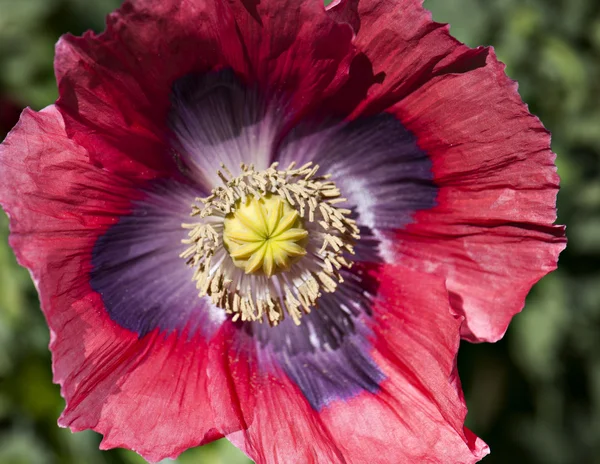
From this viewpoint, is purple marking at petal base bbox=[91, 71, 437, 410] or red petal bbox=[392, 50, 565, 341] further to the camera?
purple marking at petal base bbox=[91, 71, 437, 410]

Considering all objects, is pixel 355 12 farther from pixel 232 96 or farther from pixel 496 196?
pixel 496 196

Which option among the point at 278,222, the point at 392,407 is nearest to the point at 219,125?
the point at 278,222

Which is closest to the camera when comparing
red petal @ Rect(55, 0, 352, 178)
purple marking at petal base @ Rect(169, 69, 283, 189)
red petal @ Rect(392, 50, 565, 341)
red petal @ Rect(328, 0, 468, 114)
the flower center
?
red petal @ Rect(55, 0, 352, 178)

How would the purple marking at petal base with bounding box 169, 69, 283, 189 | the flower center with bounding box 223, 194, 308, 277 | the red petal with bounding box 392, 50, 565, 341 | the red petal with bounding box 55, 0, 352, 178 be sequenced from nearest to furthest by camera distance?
the red petal with bounding box 55, 0, 352, 178
the red petal with bounding box 392, 50, 565, 341
the purple marking at petal base with bounding box 169, 69, 283, 189
the flower center with bounding box 223, 194, 308, 277

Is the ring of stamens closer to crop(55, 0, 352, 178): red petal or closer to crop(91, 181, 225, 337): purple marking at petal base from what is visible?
crop(91, 181, 225, 337): purple marking at petal base

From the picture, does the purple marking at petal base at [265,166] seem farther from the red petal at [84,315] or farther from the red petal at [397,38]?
the red petal at [397,38]

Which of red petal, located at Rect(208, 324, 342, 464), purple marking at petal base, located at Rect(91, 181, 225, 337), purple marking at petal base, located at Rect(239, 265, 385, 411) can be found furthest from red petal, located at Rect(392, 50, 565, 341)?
purple marking at petal base, located at Rect(91, 181, 225, 337)

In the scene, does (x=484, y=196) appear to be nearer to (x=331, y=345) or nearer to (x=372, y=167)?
(x=372, y=167)
